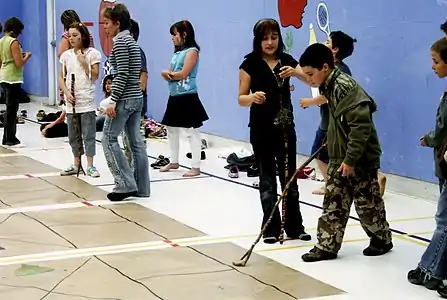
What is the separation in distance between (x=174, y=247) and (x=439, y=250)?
1787mm

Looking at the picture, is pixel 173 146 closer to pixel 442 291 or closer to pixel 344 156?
pixel 344 156

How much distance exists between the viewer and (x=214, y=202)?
7.05 metres

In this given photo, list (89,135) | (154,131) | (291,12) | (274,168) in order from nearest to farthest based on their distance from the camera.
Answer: (274,168) < (89,135) < (291,12) < (154,131)

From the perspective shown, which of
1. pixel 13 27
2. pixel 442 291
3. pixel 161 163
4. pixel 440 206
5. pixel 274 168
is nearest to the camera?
pixel 442 291

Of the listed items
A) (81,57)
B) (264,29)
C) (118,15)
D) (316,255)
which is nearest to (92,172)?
(81,57)

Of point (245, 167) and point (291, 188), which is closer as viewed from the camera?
point (291, 188)

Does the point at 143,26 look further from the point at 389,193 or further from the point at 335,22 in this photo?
the point at 389,193

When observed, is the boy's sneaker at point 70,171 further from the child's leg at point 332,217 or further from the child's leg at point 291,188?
the child's leg at point 332,217

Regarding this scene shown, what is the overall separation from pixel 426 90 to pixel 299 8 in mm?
2049

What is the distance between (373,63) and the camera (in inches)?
299

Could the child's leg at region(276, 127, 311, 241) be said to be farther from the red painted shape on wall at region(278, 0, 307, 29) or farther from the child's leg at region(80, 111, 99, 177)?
the red painted shape on wall at region(278, 0, 307, 29)

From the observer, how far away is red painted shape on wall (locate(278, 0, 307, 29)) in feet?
28.1

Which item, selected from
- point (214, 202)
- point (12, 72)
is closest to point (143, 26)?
point (12, 72)

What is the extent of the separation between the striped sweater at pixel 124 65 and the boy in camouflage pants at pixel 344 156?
2.04m
